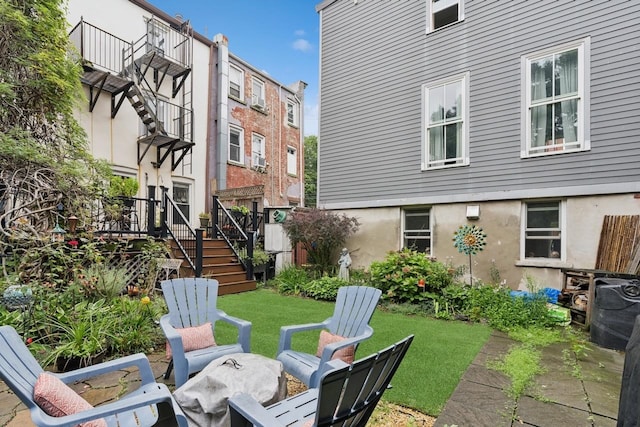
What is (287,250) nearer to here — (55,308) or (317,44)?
(55,308)

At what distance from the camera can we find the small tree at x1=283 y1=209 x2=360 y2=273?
792cm

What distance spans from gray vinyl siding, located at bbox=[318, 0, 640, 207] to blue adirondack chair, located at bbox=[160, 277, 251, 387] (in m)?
5.64

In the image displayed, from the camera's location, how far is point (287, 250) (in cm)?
897

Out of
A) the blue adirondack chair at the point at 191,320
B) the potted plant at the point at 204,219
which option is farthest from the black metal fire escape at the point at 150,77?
the blue adirondack chair at the point at 191,320

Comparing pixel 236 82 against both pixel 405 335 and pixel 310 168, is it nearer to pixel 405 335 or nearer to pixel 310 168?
pixel 405 335

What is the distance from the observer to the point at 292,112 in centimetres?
1616

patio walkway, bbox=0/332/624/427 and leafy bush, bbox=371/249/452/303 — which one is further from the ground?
leafy bush, bbox=371/249/452/303

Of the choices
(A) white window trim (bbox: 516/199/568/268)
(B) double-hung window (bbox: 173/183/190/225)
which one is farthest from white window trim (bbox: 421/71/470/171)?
(B) double-hung window (bbox: 173/183/190/225)

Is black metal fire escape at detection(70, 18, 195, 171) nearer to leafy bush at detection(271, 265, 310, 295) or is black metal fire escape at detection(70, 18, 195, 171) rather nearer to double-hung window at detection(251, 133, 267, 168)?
double-hung window at detection(251, 133, 267, 168)

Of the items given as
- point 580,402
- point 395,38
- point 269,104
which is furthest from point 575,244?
point 269,104

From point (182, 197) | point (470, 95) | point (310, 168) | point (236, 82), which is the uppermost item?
point (236, 82)

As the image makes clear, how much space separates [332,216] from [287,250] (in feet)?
5.71

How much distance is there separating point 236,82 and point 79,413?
43.0ft

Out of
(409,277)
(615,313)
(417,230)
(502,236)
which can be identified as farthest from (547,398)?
(417,230)
